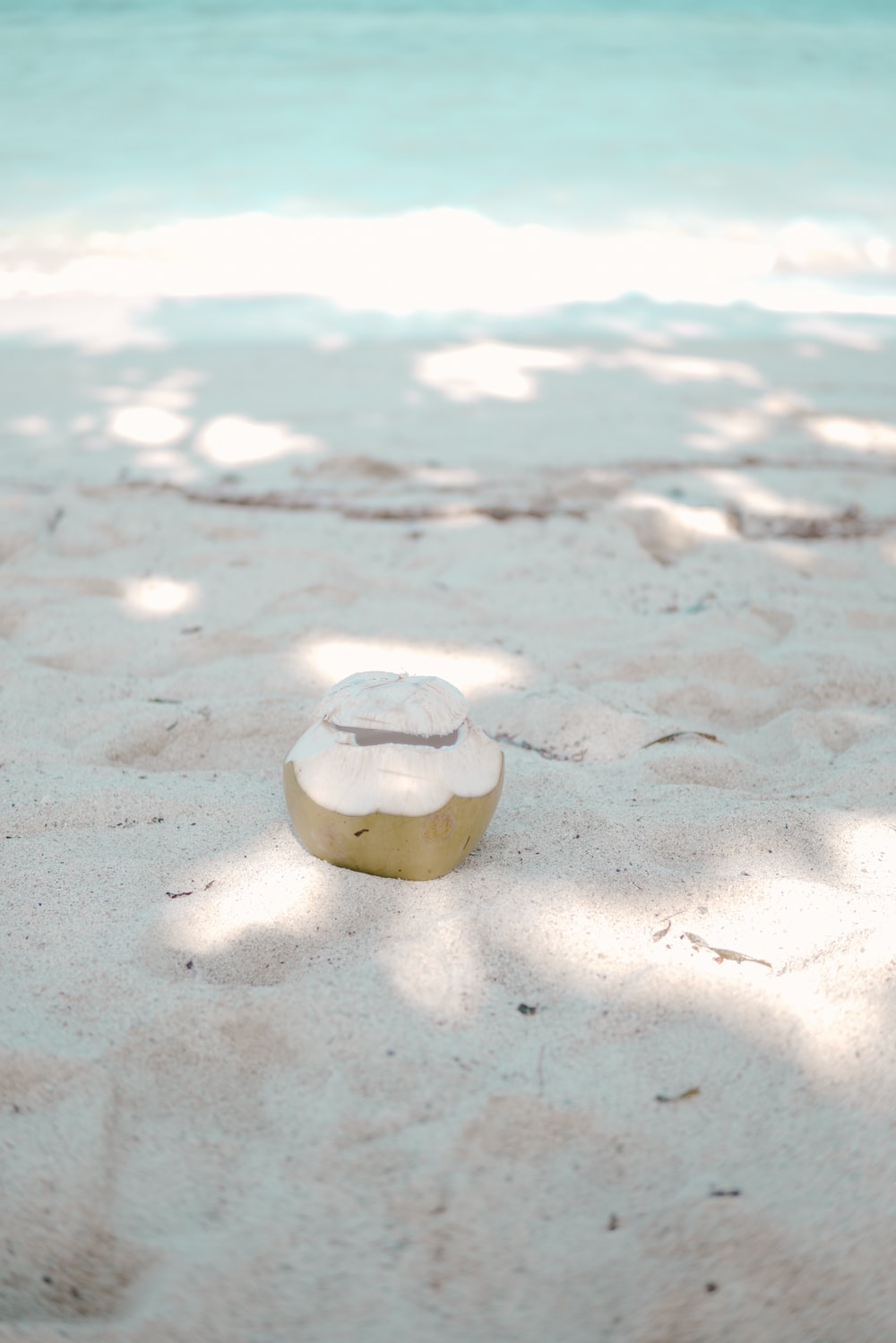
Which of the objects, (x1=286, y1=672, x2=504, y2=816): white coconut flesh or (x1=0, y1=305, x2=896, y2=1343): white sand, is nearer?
(x1=0, y1=305, x2=896, y2=1343): white sand

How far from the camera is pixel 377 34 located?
16.2 m

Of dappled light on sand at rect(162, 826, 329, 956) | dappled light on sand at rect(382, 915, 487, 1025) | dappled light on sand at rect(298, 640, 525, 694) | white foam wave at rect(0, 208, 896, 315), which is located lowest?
white foam wave at rect(0, 208, 896, 315)

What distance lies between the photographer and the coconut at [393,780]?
52.3 inches

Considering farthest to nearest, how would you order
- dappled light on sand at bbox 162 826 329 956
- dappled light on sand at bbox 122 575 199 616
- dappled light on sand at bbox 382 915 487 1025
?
dappled light on sand at bbox 122 575 199 616 → dappled light on sand at bbox 162 826 329 956 → dappled light on sand at bbox 382 915 487 1025

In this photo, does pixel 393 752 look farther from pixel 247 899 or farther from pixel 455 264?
pixel 455 264

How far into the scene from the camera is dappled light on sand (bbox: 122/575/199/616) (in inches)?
93.5

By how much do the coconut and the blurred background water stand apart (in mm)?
4508

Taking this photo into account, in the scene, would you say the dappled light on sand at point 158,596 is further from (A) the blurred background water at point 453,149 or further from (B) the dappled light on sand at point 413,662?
(A) the blurred background water at point 453,149

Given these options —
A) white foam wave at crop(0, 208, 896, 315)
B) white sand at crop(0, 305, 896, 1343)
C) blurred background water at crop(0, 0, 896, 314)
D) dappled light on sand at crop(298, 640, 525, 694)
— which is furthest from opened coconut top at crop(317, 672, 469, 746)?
blurred background water at crop(0, 0, 896, 314)

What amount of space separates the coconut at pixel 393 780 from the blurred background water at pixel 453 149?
177 inches

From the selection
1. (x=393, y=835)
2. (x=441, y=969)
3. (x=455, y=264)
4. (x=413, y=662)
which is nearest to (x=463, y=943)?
(x=441, y=969)

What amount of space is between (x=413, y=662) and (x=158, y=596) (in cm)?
70

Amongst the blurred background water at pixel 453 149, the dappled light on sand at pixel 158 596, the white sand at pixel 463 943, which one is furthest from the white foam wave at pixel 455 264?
the dappled light on sand at pixel 158 596

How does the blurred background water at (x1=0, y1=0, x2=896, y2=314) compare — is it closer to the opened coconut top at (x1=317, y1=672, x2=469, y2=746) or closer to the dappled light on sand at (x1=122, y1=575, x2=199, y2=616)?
the dappled light on sand at (x1=122, y1=575, x2=199, y2=616)
